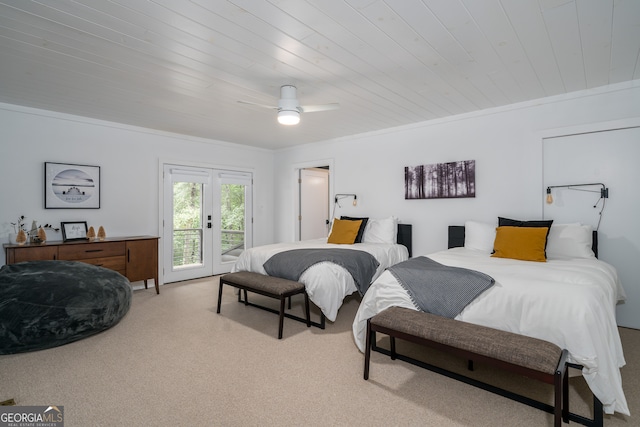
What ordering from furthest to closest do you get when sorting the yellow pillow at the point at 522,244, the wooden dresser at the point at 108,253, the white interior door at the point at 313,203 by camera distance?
the white interior door at the point at 313,203 → the wooden dresser at the point at 108,253 → the yellow pillow at the point at 522,244

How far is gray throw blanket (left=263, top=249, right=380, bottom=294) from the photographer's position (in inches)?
139

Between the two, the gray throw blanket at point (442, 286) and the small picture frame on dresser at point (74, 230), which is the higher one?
the small picture frame on dresser at point (74, 230)

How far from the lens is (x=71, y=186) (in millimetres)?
4344

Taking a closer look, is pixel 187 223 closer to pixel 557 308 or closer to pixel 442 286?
pixel 442 286

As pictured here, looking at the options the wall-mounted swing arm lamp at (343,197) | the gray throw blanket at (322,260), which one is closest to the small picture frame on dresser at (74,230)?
the gray throw blanket at (322,260)

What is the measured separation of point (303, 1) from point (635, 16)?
85.7 inches

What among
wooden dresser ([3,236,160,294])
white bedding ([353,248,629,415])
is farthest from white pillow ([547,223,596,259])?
wooden dresser ([3,236,160,294])

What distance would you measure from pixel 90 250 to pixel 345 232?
3.33 meters

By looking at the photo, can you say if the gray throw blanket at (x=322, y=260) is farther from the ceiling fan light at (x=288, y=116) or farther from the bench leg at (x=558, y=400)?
the bench leg at (x=558, y=400)

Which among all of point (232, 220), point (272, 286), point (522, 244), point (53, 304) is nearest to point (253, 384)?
point (272, 286)

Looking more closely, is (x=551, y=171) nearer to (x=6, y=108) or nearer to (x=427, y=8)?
(x=427, y=8)

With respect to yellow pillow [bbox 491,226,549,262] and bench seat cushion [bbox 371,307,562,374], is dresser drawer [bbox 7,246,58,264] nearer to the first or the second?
bench seat cushion [bbox 371,307,562,374]

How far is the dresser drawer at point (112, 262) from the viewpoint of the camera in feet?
13.5

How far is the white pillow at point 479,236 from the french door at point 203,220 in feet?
13.4
